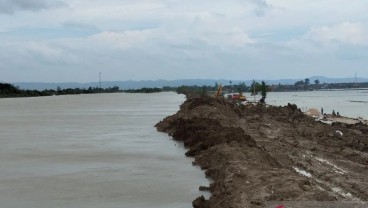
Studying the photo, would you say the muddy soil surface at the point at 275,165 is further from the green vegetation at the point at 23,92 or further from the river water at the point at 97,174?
the green vegetation at the point at 23,92

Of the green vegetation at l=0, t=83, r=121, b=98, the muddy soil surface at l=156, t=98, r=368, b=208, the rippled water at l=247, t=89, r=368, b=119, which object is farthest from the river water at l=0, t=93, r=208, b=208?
the green vegetation at l=0, t=83, r=121, b=98

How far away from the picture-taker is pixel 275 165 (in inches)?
577

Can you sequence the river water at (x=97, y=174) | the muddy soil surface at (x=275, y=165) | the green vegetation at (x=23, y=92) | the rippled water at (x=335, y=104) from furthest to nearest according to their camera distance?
the green vegetation at (x=23, y=92) < the rippled water at (x=335, y=104) < the river water at (x=97, y=174) < the muddy soil surface at (x=275, y=165)

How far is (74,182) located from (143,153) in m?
6.59

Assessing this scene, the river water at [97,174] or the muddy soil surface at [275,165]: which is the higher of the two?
the muddy soil surface at [275,165]

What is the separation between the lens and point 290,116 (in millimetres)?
38469

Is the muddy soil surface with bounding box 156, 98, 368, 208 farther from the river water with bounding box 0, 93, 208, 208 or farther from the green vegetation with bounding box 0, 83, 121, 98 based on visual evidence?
the green vegetation with bounding box 0, 83, 121, 98

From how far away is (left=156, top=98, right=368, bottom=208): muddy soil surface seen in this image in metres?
10.2

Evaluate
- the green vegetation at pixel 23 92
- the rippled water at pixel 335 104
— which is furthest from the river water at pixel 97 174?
the green vegetation at pixel 23 92

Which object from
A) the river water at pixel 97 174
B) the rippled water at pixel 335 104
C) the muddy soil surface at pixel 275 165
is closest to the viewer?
the muddy soil surface at pixel 275 165

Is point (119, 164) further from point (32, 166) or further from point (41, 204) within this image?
point (41, 204)

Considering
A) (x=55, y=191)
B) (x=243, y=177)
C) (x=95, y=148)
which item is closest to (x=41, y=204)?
(x=55, y=191)

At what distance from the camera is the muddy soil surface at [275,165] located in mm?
10250

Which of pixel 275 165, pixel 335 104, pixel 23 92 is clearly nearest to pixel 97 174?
pixel 275 165
